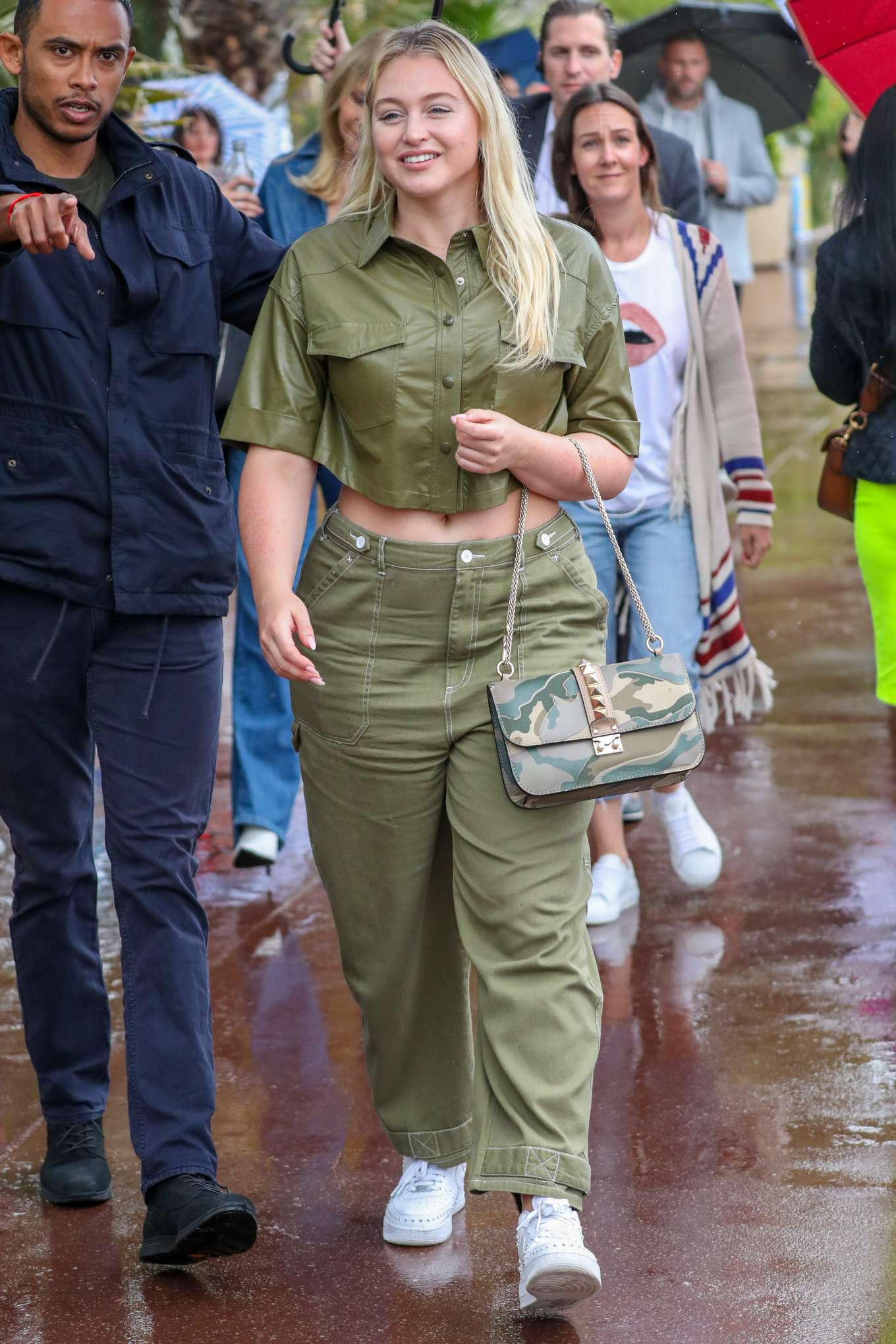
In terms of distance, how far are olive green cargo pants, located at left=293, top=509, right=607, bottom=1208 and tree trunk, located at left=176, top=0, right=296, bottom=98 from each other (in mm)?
10221

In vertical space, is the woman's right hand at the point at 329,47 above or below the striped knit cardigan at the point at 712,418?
above

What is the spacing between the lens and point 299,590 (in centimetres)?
366

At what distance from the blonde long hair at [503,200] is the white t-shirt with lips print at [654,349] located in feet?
6.35

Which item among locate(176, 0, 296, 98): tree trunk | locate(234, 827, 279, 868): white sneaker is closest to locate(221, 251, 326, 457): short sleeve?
locate(234, 827, 279, 868): white sneaker

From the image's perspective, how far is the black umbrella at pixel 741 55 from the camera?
8.88 metres

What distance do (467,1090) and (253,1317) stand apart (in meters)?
0.62

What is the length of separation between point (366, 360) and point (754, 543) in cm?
233

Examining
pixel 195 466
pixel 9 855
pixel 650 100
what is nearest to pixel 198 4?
pixel 650 100

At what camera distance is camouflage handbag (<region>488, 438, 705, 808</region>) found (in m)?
3.36

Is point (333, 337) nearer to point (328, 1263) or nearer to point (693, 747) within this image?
point (693, 747)

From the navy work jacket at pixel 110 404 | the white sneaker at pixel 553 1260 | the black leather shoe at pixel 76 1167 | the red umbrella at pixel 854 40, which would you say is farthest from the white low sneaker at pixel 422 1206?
the red umbrella at pixel 854 40

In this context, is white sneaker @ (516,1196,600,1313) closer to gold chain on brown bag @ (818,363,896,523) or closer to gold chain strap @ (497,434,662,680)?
gold chain strap @ (497,434,662,680)

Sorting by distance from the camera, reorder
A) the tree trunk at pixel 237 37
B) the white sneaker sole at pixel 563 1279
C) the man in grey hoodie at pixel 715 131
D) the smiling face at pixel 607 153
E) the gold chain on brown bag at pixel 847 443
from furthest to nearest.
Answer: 1. the tree trunk at pixel 237 37
2. the man in grey hoodie at pixel 715 131
3. the smiling face at pixel 607 153
4. the gold chain on brown bag at pixel 847 443
5. the white sneaker sole at pixel 563 1279

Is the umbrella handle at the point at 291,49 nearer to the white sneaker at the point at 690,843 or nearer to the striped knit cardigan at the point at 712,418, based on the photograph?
the striped knit cardigan at the point at 712,418
